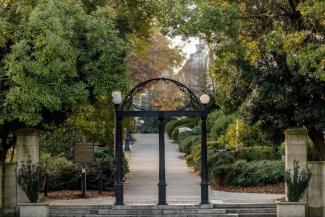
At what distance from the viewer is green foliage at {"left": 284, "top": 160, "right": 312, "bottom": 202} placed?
1961 cm

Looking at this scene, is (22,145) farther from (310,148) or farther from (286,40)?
(310,148)

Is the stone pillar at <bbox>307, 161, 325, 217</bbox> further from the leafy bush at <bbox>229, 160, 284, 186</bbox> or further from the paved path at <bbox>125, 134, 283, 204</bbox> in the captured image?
the leafy bush at <bbox>229, 160, 284, 186</bbox>

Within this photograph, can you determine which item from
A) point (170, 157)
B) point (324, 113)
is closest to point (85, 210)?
point (324, 113)

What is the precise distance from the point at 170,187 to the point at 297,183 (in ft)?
25.6

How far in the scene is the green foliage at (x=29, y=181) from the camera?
19844mm

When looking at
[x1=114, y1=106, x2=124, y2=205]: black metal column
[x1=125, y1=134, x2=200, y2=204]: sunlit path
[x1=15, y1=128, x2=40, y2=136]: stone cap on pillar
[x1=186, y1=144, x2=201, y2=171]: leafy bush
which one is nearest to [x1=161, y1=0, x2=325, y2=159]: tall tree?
[x1=114, y1=106, x2=124, y2=205]: black metal column

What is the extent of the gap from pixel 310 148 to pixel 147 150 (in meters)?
22.8

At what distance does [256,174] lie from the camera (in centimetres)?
2623

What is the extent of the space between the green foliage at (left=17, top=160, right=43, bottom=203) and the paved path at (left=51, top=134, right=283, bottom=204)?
7.18 ft

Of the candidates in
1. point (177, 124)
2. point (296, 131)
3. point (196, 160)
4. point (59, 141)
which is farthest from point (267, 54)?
point (177, 124)

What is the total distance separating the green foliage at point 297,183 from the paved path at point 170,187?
7.14 feet

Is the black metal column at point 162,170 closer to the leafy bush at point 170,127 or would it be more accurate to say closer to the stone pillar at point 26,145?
the stone pillar at point 26,145

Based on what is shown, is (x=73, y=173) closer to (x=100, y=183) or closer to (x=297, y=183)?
(x=100, y=183)

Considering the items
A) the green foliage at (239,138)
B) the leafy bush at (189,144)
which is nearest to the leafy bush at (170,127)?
the leafy bush at (189,144)
